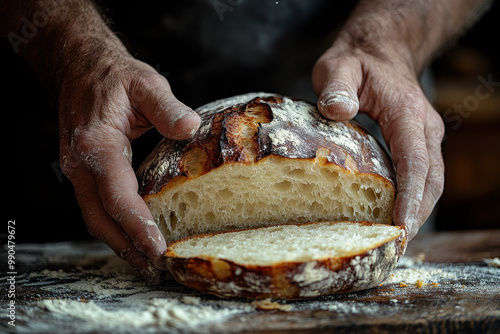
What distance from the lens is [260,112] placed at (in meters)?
1.92

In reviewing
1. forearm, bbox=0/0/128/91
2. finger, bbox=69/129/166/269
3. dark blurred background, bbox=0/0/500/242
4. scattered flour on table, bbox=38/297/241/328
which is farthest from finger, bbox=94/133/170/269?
dark blurred background, bbox=0/0/500/242

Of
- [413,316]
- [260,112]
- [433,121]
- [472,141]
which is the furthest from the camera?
[472,141]

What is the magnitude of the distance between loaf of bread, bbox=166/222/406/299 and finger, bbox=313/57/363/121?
1.68ft

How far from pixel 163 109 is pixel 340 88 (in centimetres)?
75

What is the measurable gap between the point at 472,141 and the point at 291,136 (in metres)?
4.59

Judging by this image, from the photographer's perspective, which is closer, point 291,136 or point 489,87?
point 291,136

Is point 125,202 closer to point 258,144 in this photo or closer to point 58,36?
point 258,144

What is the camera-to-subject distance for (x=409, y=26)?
2.79 m

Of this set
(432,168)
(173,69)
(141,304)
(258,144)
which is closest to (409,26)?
(432,168)

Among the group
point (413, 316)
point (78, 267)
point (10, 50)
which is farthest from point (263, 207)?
point (10, 50)

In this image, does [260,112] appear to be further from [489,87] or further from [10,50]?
[489,87]

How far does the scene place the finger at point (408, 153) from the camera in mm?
1841

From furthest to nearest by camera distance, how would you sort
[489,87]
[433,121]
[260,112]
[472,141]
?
[472,141], [489,87], [433,121], [260,112]

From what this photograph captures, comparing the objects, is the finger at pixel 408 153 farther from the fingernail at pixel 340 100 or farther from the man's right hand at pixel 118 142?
the man's right hand at pixel 118 142
